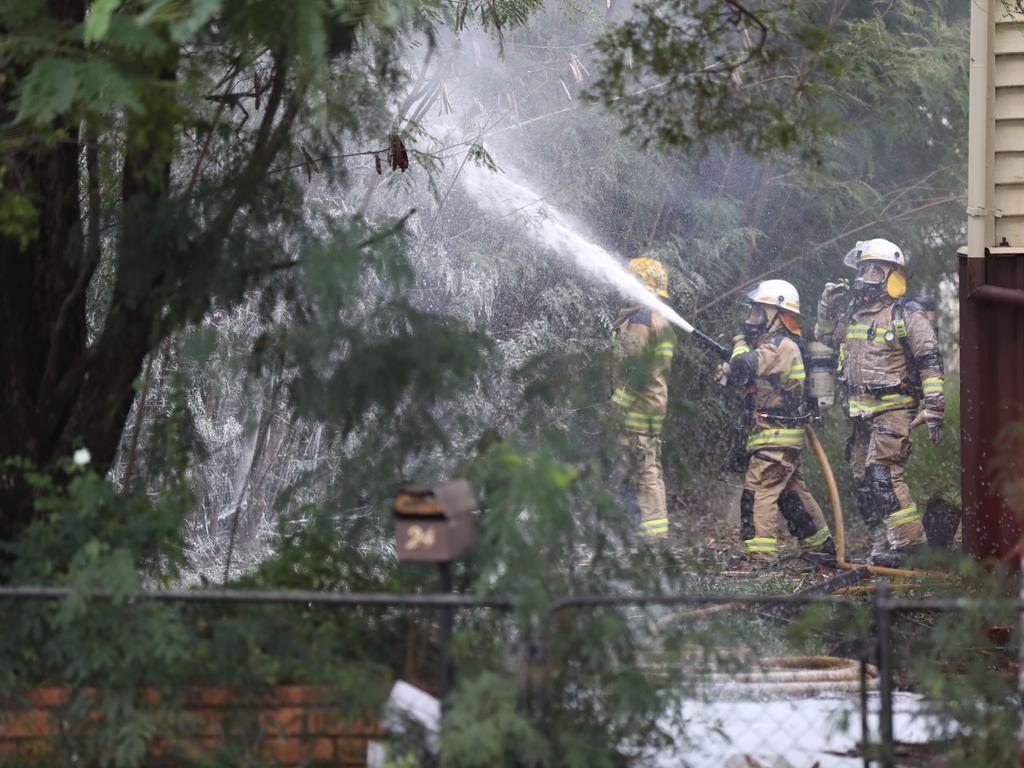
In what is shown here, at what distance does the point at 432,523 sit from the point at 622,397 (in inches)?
51.5

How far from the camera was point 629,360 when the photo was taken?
4.98 m

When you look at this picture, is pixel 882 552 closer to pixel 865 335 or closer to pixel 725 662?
pixel 865 335

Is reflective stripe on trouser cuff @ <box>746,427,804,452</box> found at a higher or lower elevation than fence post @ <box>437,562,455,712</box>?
higher

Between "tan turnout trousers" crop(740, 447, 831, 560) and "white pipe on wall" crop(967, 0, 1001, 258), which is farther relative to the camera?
"tan turnout trousers" crop(740, 447, 831, 560)

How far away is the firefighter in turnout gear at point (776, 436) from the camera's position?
10523 millimetres

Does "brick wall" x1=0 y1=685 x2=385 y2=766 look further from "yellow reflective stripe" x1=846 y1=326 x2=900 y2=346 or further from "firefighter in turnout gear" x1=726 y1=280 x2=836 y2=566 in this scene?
"yellow reflective stripe" x1=846 y1=326 x2=900 y2=346

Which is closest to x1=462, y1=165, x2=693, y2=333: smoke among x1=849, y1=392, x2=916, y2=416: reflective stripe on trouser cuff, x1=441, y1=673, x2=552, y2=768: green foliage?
x1=849, y1=392, x2=916, y2=416: reflective stripe on trouser cuff

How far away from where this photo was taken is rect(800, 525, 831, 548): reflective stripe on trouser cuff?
1059cm

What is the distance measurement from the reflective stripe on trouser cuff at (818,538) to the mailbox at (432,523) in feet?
22.8

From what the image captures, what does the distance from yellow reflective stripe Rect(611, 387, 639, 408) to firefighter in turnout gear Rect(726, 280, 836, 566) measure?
18.2 feet

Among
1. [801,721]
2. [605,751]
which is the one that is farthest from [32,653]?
[801,721]

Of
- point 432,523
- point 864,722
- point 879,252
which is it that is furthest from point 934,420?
point 432,523

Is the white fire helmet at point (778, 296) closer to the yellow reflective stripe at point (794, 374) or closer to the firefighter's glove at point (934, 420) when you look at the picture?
the yellow reflective stripe at point (794, 374)

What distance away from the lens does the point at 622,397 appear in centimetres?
512
